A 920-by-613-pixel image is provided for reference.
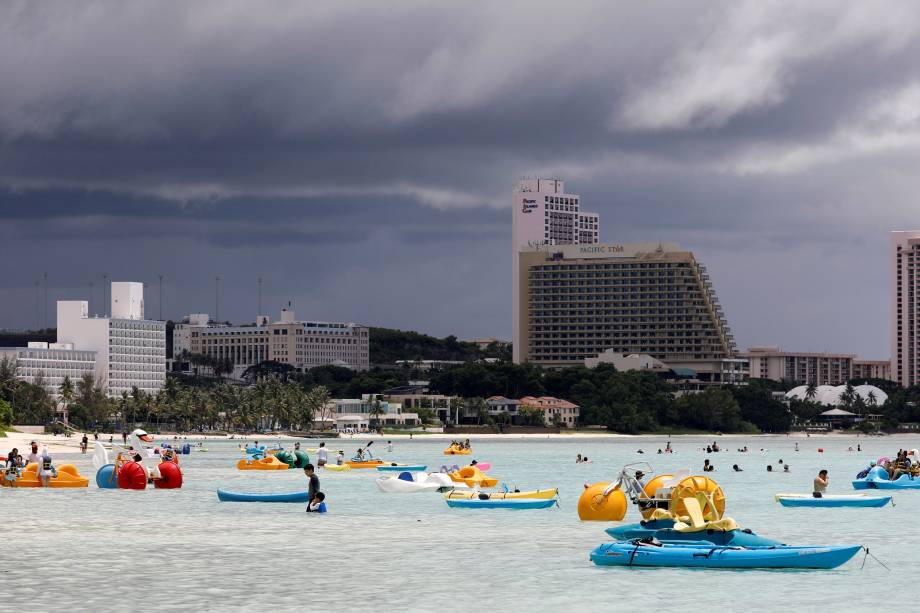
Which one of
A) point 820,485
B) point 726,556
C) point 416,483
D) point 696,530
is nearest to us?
point 726,556

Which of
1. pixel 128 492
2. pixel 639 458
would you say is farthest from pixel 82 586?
pixel 639 458

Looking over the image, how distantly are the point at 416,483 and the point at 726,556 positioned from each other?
4085 centimetres

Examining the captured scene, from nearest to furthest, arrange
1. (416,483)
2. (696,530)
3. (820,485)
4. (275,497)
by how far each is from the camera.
Answer: (696,530) < (275,497) < (820,485) < (416,483)

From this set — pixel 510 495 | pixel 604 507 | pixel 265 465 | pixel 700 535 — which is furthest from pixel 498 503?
pixel 265 465

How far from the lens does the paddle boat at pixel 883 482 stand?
3359 inches

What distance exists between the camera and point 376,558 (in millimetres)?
47906

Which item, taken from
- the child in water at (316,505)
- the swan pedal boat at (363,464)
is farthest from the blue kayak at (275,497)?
the swan pedal boat at (363,464)

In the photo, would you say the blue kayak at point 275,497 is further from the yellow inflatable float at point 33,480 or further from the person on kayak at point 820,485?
the person on kayak at point 820,485

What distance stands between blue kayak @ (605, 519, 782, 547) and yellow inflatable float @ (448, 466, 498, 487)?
35052 mm

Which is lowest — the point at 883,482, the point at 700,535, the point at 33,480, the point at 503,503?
the point at 883,482

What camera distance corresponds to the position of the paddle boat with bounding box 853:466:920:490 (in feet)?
280

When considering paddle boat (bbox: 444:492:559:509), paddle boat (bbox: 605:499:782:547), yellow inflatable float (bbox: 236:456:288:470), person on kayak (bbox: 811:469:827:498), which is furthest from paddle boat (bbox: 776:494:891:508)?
yellow inflatable float (bbox: 236:456:288:470)

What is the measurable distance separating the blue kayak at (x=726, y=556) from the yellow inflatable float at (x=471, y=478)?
39.6 m

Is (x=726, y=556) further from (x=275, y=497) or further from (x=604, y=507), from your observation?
(x=275, y=497)
